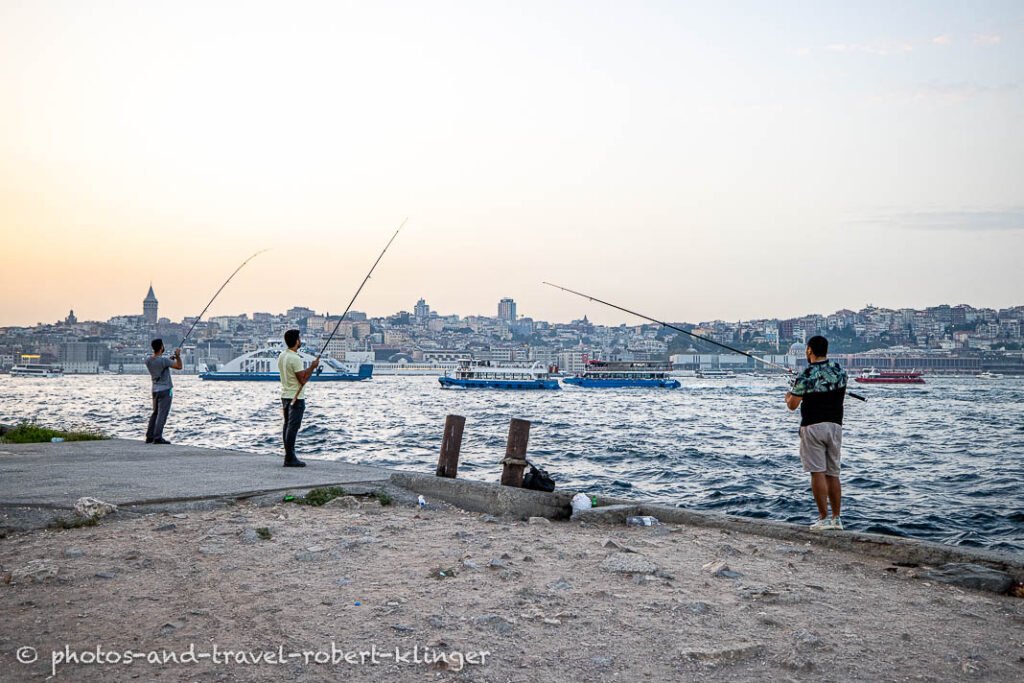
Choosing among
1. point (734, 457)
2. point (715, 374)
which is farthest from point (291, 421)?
point (715, 374)

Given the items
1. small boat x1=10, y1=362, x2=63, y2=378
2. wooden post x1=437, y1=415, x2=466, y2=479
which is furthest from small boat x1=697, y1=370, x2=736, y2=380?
wooden post x1=437, y1=415, x2=466, y2=479

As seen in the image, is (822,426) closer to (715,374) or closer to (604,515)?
(604,515)

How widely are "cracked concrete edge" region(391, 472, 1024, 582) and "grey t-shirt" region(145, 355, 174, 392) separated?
374 cm

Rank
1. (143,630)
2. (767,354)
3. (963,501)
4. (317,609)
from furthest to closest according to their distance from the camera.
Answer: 1. (767,354)
2. (963,501)
3. (317,609)
4. (143,630)

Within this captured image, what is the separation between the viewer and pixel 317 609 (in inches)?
121

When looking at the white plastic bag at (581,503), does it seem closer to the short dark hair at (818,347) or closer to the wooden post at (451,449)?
the wooden post at (451,449)

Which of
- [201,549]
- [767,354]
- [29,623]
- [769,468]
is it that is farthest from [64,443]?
[767,354]

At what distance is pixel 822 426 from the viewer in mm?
4777

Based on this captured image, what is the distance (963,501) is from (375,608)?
400 inches

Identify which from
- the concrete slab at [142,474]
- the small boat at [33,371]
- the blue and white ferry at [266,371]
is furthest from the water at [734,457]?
the small boat at [33,371]

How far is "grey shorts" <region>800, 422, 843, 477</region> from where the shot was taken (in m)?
4.77

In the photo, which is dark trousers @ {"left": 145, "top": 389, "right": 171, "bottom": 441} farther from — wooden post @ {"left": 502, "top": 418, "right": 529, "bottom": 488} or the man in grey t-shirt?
wooden post @ {"left": 502, "top": 418, "right": 529, "bottom": 488}

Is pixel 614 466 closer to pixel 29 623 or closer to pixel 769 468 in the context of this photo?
pixel 769 468

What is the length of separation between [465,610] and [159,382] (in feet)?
22.6
